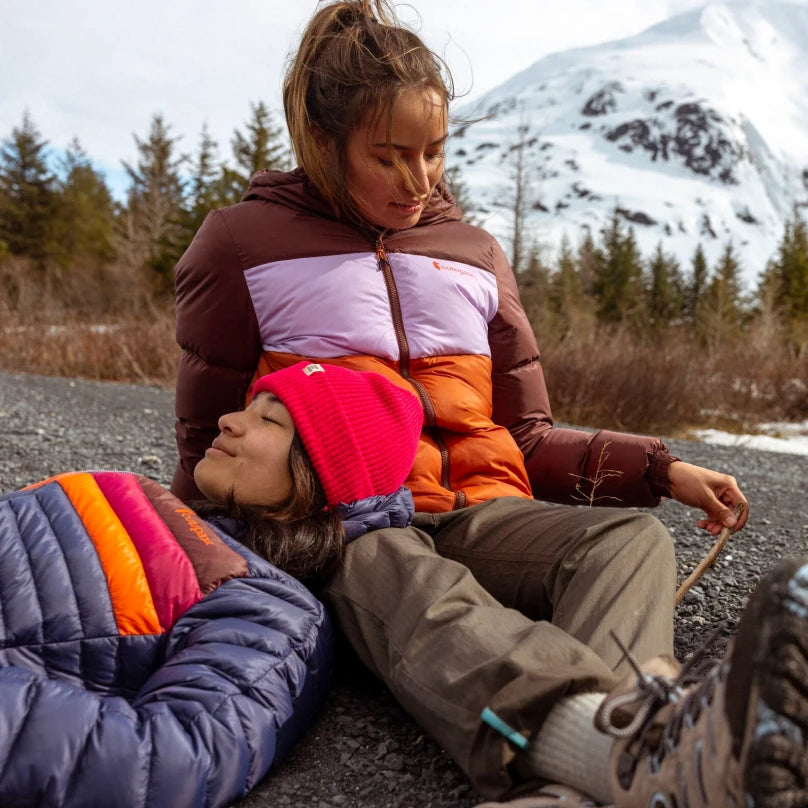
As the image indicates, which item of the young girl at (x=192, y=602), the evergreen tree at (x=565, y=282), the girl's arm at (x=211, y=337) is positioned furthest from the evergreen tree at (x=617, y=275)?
the young girl at (x=192, y=602)

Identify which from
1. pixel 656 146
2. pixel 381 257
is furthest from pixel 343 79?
pixel 656 146

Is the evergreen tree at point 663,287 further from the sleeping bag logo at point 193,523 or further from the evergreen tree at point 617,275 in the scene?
the sleeping bag logo at point 193,523

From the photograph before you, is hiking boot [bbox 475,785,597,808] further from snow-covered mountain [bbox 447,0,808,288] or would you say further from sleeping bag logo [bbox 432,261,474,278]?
snow-covered mountain [bbox 447,0,808,288]

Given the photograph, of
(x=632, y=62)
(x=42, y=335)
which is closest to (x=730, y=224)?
(x=632, y=62)

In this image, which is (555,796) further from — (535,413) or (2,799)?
(535,413)

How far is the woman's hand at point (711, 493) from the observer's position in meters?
1.94

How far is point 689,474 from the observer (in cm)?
201

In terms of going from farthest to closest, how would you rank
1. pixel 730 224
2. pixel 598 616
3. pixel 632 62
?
pixel 632 62
pixel 730 224
pixel 598 616

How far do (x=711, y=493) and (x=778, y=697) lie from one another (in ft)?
3.58

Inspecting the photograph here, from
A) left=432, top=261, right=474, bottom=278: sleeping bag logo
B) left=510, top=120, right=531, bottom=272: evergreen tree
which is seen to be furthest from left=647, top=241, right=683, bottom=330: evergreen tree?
left=432, top=261, right=474, bottom=278: sleeping bag logo

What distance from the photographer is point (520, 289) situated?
88.9 feet

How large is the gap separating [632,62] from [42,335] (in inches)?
7457

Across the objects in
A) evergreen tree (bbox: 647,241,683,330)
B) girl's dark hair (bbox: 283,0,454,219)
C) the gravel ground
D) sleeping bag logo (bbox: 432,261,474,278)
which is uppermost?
girl's dark hair (bbox: 283,0,454,219)

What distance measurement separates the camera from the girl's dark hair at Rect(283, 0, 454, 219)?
1.96m
